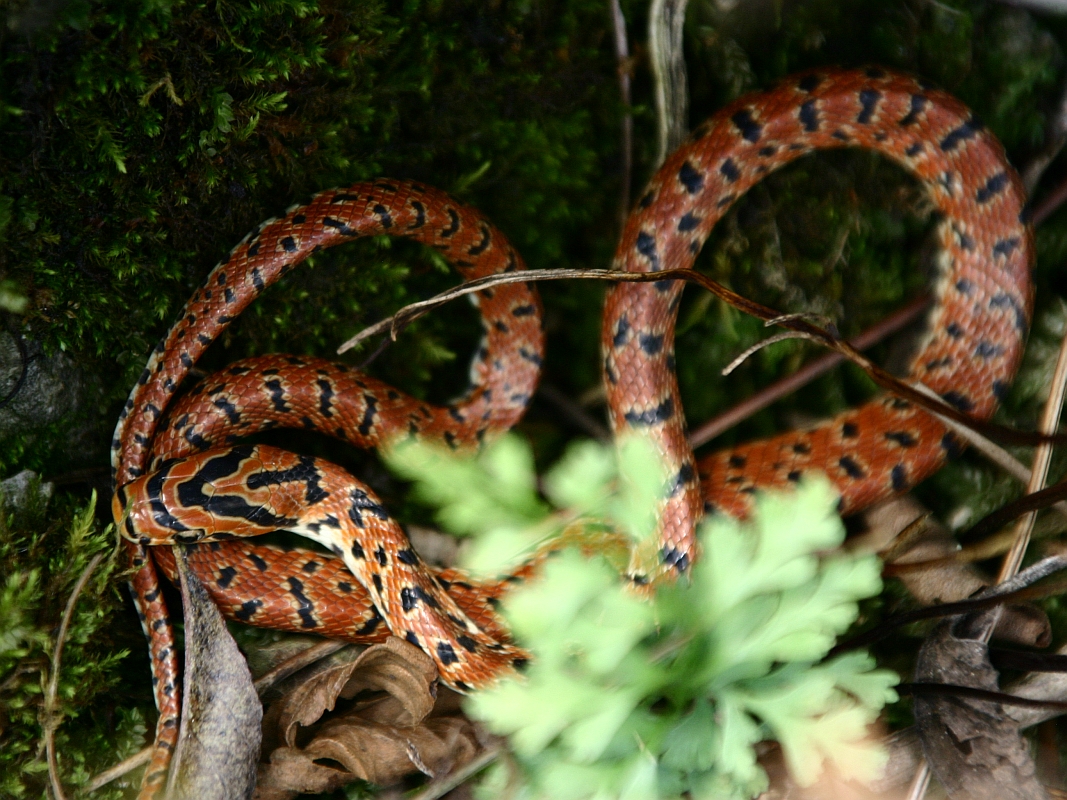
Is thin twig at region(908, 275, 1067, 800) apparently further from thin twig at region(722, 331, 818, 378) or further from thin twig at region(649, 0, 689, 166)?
thin twig at region(649, 0, 689, 166)

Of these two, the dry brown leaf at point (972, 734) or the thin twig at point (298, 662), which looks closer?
the dry brown leaf at point (972, 734)

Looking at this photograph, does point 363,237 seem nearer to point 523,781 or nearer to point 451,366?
point 451,366

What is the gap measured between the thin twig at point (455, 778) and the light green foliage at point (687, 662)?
1.52 feet

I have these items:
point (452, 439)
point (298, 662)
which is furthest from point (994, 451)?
point (298, 662)

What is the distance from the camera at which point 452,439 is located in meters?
3.27

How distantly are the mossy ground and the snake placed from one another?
136 millimetres

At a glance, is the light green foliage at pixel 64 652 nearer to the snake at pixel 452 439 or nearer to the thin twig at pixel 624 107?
the snake at pixel 452 439

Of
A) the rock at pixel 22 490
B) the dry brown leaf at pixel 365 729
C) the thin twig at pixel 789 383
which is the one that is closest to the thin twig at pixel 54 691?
the rock at pixel 22 490

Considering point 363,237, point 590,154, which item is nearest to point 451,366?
point 363,237

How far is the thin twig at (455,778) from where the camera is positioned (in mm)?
2506

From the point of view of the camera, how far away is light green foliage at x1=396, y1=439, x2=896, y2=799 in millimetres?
1820

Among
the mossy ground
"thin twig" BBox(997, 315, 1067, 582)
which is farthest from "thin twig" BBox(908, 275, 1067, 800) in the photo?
the mossy ground

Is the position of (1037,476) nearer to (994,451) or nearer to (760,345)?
(994,451)

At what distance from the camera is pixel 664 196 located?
9.98 feet
